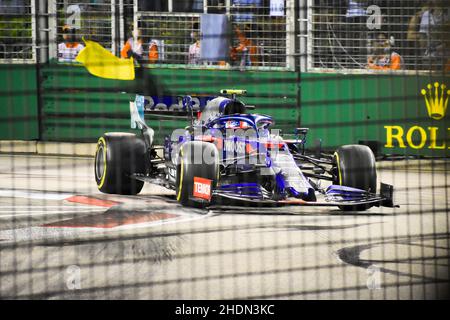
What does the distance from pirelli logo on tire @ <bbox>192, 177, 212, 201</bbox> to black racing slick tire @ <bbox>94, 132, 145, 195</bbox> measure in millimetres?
1409

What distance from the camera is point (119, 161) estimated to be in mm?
9375

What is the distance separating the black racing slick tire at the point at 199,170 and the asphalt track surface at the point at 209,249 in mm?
179

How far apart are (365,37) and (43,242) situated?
768 centimetres

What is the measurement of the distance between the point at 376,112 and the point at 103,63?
396 cm

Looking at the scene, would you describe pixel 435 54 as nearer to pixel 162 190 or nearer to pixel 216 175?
pixel 162 190

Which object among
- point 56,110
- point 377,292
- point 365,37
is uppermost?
point 365,37

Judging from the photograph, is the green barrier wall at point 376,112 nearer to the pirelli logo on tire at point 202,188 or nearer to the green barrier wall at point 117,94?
the green barrier wall at point 117,94

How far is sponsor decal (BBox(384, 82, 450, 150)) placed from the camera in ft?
41.8

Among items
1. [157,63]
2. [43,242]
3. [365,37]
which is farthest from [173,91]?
[43,242]

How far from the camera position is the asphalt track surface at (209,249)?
529cm

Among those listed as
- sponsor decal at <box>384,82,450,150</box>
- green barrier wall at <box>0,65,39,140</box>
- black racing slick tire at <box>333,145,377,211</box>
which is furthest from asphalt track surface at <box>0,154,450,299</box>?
green barrier wall at <box>0,65,39,140</box>

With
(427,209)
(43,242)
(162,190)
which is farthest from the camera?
(162,190)

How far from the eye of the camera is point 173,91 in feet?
44.3

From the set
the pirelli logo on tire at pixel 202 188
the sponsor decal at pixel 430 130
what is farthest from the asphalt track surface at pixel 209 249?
the sponsor decal at pixel 430 130
